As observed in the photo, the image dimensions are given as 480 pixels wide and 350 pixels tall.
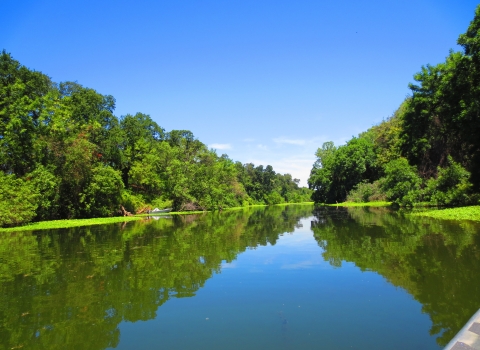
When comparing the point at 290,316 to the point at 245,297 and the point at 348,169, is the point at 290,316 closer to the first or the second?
the point at 245,297

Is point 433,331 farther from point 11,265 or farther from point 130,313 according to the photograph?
point 11,265

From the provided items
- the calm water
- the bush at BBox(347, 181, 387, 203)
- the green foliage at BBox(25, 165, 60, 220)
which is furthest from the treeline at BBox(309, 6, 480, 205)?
the green foliage at BBox(25, 165, 60, 220)

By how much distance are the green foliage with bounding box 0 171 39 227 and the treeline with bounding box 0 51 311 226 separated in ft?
0.19

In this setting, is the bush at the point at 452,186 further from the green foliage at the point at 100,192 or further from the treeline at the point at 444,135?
the green foliage at the point at 100,192

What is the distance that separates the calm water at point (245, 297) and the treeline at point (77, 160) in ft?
55.3

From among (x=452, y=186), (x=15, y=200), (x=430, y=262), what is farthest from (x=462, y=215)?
(x=15, y=200)

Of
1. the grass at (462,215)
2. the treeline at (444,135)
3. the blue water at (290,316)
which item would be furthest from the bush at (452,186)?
the blue water at (290,316)

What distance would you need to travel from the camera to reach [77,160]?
31.3 metres

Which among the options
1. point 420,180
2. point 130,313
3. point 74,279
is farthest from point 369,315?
→ point 420,180

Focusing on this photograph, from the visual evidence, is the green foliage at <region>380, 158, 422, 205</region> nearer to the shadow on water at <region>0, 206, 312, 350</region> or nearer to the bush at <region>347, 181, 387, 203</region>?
the bush at <region>347, 181, 387, 203</region>

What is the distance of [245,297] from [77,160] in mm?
29006

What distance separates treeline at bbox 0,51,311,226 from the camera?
27.1 m

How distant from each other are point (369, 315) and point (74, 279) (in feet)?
24.4

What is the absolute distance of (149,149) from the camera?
4769 centimetres
